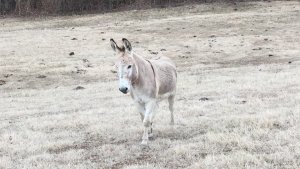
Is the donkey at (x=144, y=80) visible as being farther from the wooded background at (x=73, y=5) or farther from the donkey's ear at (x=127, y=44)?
the wooded background at (x=73, y=5)

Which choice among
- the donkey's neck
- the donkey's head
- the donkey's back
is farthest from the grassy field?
the donkey's head

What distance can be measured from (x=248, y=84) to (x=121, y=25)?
26002mm

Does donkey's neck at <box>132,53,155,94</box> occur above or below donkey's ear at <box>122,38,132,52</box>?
below

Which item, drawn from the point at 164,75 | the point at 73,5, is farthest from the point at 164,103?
the point at 73,5

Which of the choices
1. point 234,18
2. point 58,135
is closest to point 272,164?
point 58,135

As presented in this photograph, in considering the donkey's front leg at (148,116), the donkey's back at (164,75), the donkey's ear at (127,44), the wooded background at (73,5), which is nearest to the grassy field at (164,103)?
the donkey's front leg at (148,116)

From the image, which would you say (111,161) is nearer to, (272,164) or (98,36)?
(272,164)

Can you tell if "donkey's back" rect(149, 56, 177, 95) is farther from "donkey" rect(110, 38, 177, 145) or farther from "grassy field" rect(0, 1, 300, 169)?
"grassy field" rect(0, 1, 300, 169)

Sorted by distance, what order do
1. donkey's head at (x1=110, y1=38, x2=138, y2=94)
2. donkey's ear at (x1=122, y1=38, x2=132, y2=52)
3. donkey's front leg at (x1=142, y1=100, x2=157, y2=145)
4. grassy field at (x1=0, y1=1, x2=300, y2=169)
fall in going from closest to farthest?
donkey's head at (x1=110, y1=38, x2=138, y2=94) < grassy field at (x1=0, y1=1, x2=300, y2=169) < donkey's ear at (x1=122, y1=38, x2=132, y2=52) < donkey's front leg at (x1=142, y1=100, x2=157, y2=145)

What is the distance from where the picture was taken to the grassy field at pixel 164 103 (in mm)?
9703

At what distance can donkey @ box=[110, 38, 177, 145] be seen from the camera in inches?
384

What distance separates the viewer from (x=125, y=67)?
973 cm

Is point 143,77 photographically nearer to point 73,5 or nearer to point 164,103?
point 164,103

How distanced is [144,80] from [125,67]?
889mm
